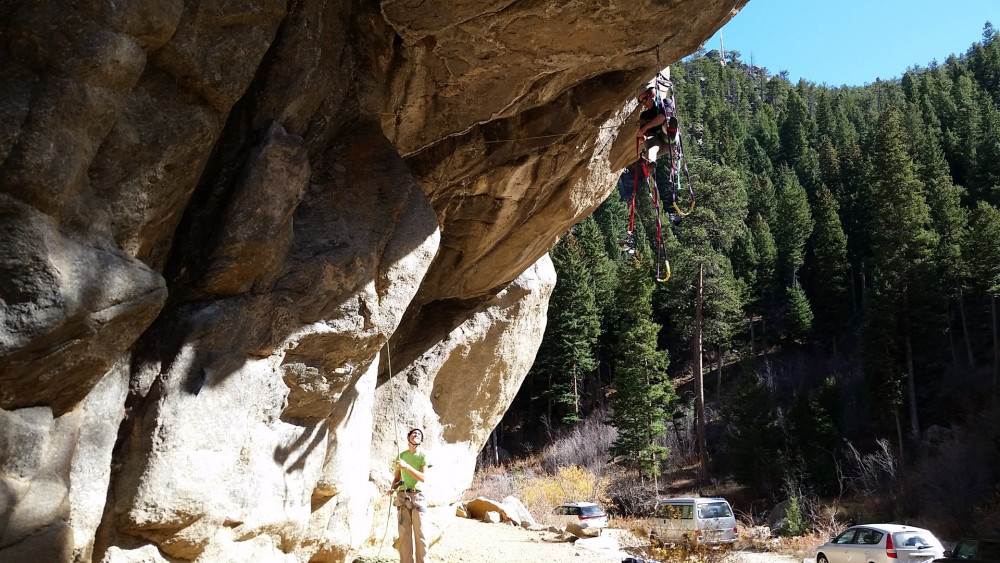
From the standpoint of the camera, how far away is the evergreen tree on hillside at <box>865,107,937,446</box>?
36.2 meters

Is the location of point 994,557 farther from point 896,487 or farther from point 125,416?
point 896,487

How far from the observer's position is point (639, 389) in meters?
35.0

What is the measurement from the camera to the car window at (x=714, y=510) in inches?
691

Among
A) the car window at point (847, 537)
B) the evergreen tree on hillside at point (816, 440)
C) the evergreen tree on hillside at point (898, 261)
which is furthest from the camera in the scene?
the evergreen tree on hillside at point (898, 261)

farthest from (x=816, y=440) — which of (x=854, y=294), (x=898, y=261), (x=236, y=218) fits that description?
(x=236, y=218)

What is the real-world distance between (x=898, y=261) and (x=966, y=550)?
30.0 meters

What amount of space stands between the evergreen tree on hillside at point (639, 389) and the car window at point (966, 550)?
22513mm

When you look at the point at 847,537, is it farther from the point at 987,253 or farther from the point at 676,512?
the point at 987,253

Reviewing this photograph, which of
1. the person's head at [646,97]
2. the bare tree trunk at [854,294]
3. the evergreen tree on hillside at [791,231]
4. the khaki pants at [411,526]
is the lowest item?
the khaki pants at [411,526]

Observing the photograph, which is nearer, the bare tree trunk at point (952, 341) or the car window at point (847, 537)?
the car window at point (847, 537)

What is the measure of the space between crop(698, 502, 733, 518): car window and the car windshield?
4563 mm

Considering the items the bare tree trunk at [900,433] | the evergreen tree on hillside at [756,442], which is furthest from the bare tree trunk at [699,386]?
the bare tree trunk at [900,433]

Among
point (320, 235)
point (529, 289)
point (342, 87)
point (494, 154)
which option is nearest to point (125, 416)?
point (320, 235)

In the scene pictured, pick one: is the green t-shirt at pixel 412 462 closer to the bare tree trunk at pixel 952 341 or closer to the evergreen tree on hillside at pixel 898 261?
the evergreen tree on hillside at pixel 898 261
